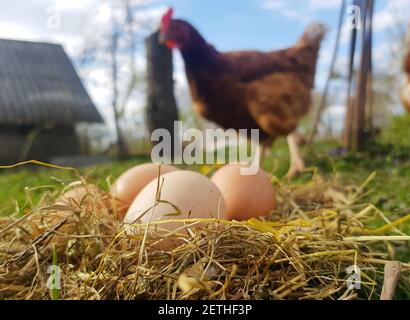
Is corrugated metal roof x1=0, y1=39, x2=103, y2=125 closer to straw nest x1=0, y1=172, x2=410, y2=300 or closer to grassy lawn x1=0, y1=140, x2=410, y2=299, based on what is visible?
grassy lawn x1=0, y1=140, x2=410, y2=299

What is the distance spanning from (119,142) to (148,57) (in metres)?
0.23

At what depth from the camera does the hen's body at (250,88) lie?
1285mm

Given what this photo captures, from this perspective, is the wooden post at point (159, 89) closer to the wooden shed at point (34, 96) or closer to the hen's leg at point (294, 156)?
the wooden shed at point (34, 96)

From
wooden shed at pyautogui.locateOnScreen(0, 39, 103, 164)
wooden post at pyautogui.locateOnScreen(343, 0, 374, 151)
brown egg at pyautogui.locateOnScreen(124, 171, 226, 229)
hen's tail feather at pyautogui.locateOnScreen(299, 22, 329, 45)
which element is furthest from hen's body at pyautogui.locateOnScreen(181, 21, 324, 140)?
brown egg at pyautogui.locateOnScreen(124, 171, 226, 229)

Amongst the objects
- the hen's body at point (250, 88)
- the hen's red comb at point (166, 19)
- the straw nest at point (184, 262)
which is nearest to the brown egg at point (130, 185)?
the straw nest at point (184, 262)

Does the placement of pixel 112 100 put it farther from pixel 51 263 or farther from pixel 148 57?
pixel 51 263

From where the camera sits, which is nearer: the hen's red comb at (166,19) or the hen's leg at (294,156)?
the hen's red comb at (166,19)

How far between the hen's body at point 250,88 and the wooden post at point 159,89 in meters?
0.07

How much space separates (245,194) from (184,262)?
274 mm

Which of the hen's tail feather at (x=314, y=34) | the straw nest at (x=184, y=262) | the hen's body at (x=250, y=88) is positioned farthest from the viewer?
the hen's body at (x=250, y=88)

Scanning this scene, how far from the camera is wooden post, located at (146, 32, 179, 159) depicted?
1.12 metres

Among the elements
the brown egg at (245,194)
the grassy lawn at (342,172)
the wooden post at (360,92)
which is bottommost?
the grassy lawn at (342,172)

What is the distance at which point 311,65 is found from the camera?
1328 mm
